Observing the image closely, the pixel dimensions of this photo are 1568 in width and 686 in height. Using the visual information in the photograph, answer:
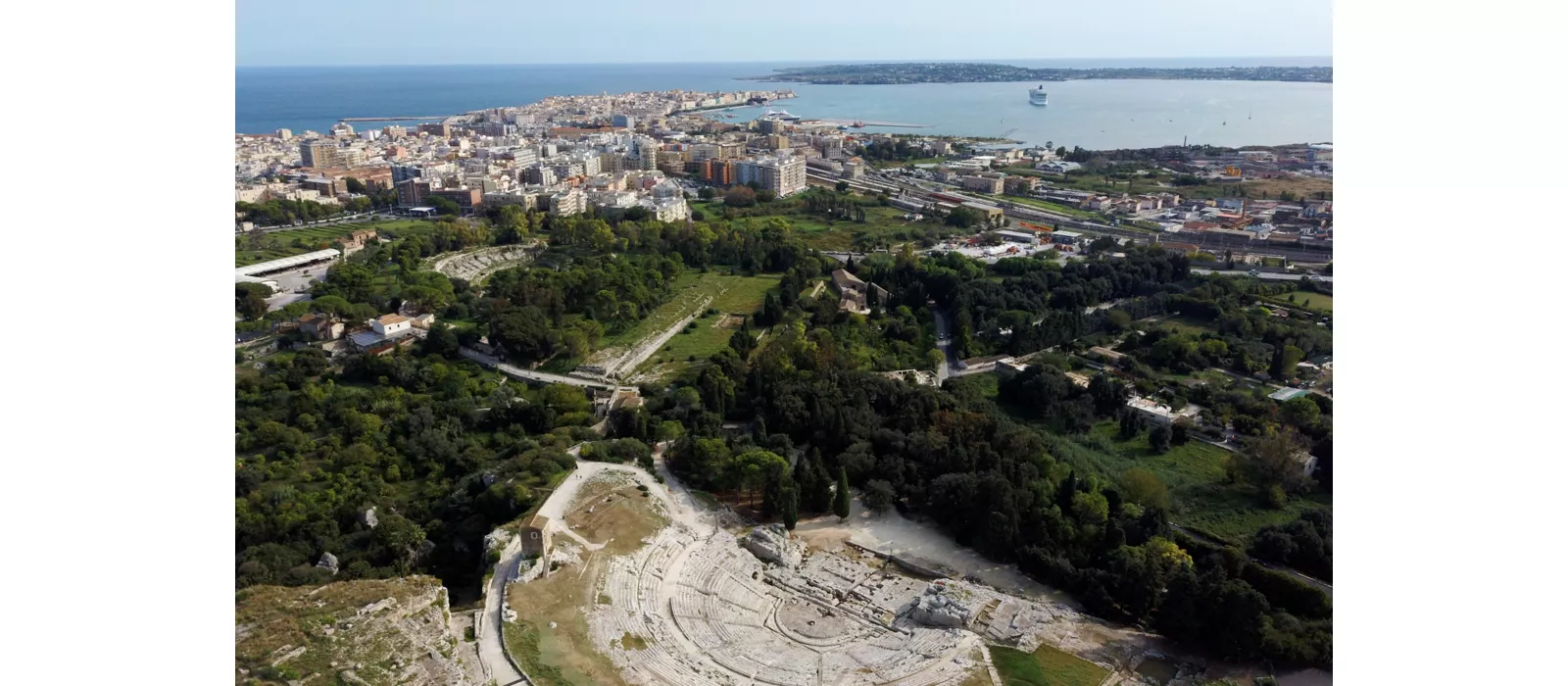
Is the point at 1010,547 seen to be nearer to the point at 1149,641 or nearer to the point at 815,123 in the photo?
the point at 1149,641

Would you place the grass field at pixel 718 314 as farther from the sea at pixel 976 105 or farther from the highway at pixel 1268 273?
the sea at pixel 976 105

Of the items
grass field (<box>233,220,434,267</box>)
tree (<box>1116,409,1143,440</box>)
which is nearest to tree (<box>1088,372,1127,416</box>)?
tree (<box>1116,409,1143,440</box>)

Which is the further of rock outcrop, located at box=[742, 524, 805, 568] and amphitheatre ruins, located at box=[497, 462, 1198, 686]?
rock outcrop, located at box=[742, 524, 805, 568]

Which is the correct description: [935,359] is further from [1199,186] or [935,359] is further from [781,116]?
[781,116]

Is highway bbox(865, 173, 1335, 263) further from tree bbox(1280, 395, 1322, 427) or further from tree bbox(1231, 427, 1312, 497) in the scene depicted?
tree bbox(1231, 427, 1312, 497)

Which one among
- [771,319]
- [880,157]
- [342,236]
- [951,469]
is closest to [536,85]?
Answer: [880,157]
